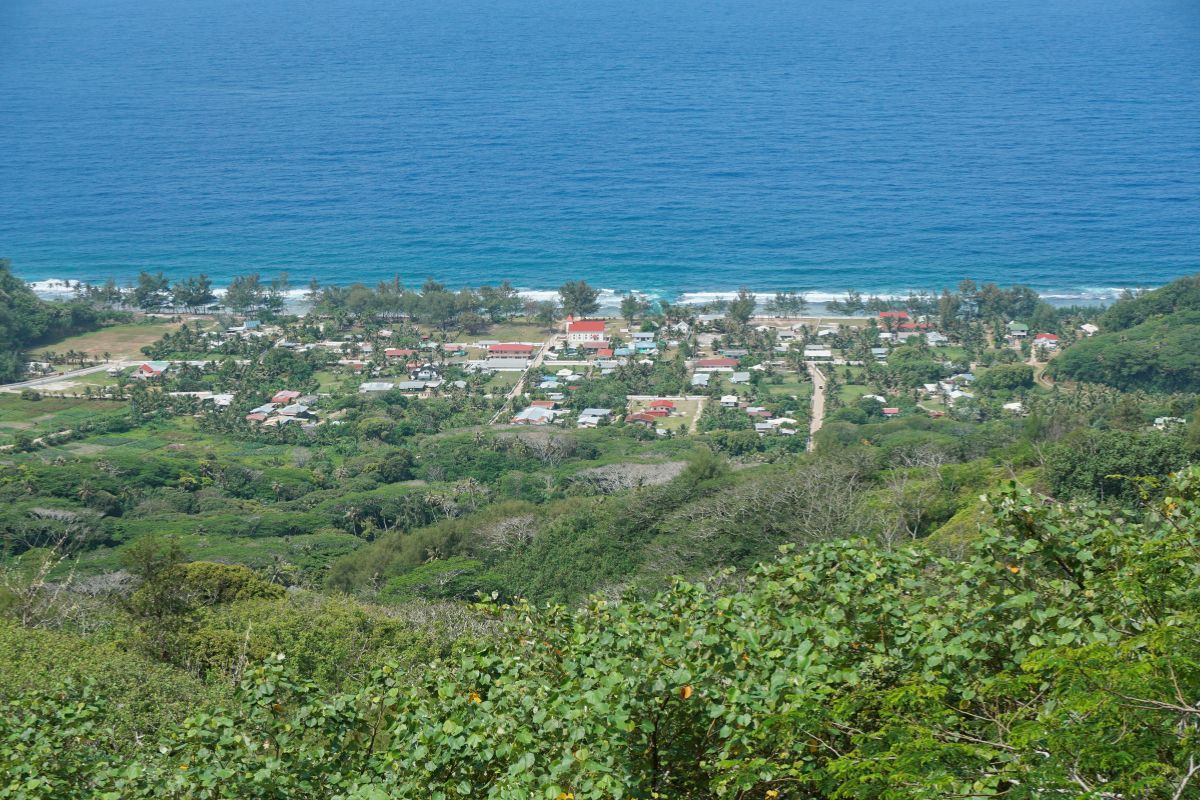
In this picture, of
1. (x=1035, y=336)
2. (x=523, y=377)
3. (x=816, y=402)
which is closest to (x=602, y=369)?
(x=523, y=377)

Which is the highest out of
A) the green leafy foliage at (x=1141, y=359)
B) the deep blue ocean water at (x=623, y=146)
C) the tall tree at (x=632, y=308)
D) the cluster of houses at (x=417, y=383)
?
the deep blue ocean water at (x=623, y=146)


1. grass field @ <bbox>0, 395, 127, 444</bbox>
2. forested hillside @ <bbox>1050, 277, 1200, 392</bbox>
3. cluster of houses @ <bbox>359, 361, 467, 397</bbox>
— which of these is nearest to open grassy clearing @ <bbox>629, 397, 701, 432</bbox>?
cluster of houses @ <bbox>359, 361, 467, 397</bbox>

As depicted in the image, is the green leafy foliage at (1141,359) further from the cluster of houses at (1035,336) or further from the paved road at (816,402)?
the paved road at (816,402)

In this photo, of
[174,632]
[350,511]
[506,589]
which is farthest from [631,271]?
[174,632]

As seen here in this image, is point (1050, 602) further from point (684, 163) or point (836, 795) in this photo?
point (684, 163)

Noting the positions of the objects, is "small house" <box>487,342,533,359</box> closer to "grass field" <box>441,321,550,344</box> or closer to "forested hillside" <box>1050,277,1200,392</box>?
"grass field" <box>441,321,550,344</box>

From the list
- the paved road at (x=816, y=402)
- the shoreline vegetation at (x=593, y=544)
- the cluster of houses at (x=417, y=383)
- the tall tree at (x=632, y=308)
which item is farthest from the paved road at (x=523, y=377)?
the paved road at (x=816, y=402)
